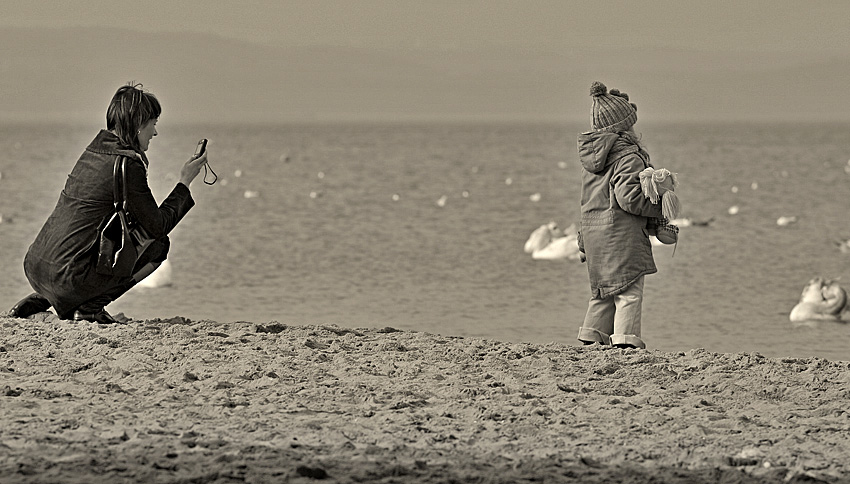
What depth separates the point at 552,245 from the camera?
1684cm

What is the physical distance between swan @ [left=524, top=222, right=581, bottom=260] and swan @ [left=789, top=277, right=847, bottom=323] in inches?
170

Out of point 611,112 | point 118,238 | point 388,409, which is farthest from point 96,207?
point 611,112

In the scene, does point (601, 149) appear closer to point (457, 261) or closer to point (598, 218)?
point (598, 218)

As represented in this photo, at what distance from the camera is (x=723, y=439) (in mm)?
4910

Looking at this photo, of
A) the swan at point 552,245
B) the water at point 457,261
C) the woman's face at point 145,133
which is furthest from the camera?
the swan at point 552,245

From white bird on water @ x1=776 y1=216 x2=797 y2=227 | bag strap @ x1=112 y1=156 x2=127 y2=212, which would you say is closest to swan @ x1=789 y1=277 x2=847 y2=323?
bag strap @ x1=112 y1=156 x2=127 y2=212

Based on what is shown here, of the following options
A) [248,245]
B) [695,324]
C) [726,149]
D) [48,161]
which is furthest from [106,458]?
[726,149]

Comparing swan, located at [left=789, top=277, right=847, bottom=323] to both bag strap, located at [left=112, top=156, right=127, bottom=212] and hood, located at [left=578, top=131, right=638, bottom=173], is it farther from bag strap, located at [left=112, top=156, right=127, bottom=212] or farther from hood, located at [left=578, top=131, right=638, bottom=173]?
bag strap, located at [left=112, top=156, right=127, bottom=212]

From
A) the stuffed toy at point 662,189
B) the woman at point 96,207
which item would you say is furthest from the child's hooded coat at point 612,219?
the woman at point 96,207

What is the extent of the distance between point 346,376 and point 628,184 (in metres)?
2.02

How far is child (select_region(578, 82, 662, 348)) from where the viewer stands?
6.93 metres

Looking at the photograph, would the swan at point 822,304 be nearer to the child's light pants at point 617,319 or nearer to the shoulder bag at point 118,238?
the child's light pants at point 617,319

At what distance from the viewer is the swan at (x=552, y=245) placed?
1652cm

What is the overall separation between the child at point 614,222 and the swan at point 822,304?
217 inches
